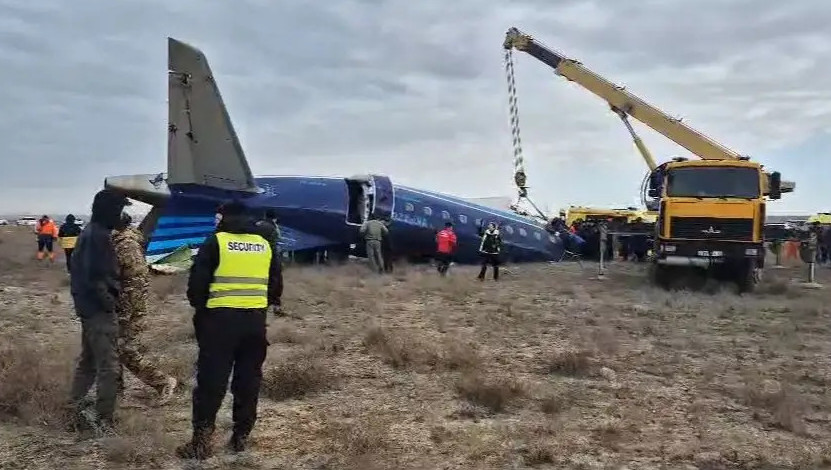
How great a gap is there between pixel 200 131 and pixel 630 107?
16413 millimetres

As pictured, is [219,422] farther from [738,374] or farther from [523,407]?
[738,374]

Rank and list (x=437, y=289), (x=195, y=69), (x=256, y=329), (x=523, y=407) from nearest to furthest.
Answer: (x=256, y=329) < (x=523, y=407) < (x=195, y=69) < (x=437, y=289)

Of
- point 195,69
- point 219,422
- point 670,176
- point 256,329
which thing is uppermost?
point 195,69

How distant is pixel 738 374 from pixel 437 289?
9286mm

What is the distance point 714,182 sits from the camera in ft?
58.2

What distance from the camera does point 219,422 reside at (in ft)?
22.2

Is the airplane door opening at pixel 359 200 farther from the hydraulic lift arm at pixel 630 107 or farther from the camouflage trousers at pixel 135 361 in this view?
the camouflage trousers at pixel 135 361

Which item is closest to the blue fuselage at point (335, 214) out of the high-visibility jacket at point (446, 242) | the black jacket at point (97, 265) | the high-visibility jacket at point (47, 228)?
the high-visibility jacket at point (446, 242)

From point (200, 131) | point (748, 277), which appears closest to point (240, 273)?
point (200, 131)

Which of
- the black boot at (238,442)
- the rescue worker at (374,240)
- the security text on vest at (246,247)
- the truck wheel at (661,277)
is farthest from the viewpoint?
the rescue worker at (374,240)

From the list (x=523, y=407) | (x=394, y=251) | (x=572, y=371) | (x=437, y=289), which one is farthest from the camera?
(x=394, y=251)

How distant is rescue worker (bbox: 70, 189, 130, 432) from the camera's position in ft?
19.9

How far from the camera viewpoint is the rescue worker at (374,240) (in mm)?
21562

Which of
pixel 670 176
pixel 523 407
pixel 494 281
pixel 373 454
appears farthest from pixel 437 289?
pixel 373 454
